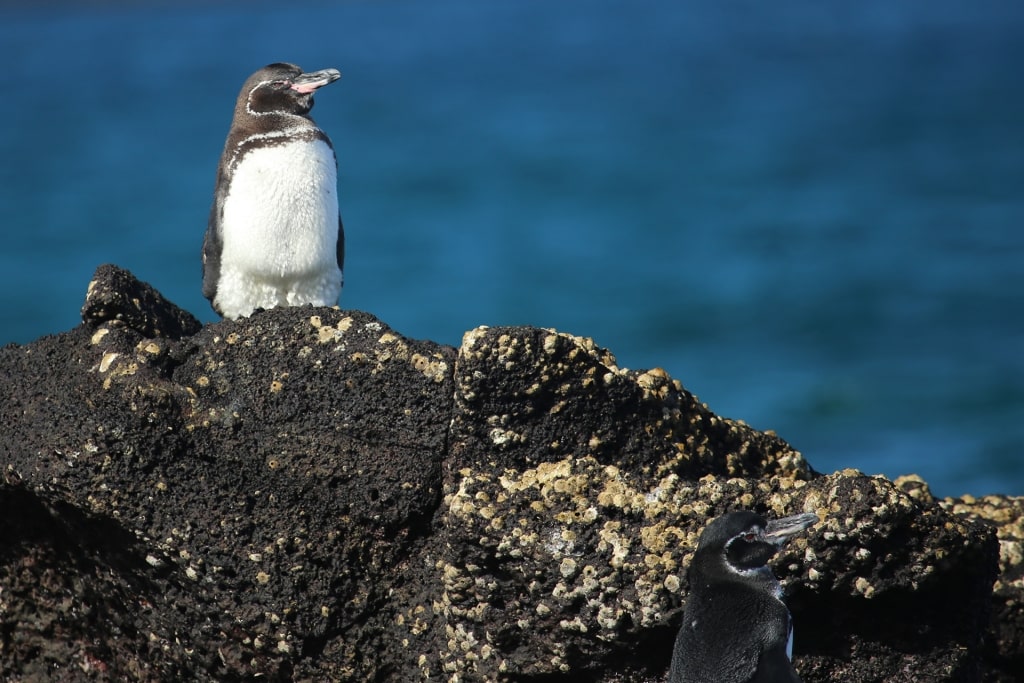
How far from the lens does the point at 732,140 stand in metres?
37.6

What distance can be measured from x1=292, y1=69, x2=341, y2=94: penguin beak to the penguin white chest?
31cm

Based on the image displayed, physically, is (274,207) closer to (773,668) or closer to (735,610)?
(735,610)

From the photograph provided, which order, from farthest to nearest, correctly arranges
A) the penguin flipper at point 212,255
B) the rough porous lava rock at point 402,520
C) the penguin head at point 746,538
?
the penguin flipper at point 212,255, the rough porous lava rock at point 402,520, the penguin head at point 746,538

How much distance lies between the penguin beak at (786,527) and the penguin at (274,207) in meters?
3.59

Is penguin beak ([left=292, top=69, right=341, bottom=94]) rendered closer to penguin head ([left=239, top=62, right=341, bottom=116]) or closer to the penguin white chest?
penguin head ([left=239, top=62, right=341, bottom=116])

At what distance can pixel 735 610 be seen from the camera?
4199 millimetres

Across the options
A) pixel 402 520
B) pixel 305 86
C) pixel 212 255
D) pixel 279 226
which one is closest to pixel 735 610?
pixel 402 520

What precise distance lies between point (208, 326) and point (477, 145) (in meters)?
31.0

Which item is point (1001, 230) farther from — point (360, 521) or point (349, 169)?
point (360, 521)

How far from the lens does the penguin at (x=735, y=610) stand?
4.17 m

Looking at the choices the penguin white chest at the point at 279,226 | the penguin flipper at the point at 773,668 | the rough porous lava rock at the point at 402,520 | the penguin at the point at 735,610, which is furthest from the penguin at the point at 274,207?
the penguin flipper at the point at 773,668

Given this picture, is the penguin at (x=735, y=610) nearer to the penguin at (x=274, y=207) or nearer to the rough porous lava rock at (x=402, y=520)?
the rough porous lava rock at (x=402, y=520)

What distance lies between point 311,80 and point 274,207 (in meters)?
0.74

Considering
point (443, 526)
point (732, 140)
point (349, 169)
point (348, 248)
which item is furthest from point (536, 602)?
point (732, 140)
